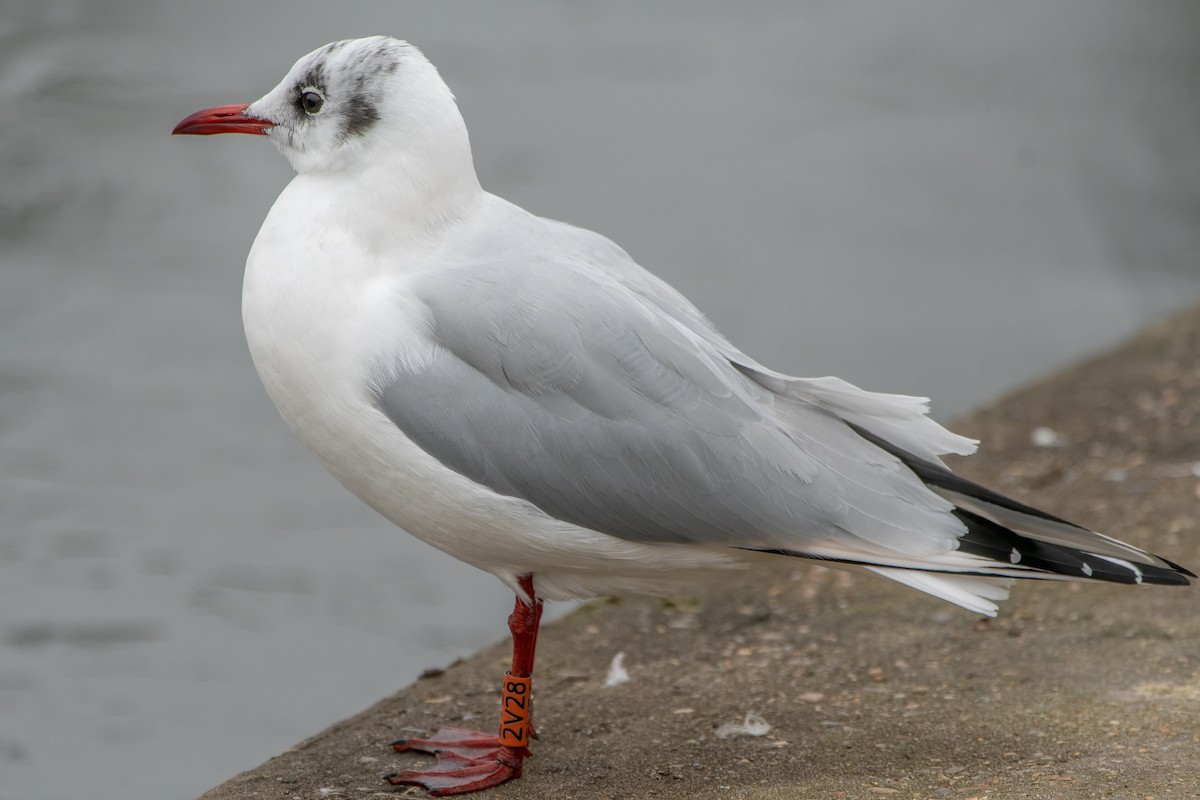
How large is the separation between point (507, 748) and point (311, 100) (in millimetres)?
1594

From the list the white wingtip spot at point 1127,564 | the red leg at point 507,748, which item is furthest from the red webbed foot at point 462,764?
the white wingtip spot at point 1127,564

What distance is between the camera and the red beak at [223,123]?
349 centimetres

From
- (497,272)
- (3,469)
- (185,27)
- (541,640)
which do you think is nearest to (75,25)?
(185,27)

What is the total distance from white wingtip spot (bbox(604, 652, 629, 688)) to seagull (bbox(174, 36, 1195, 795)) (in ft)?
2.46

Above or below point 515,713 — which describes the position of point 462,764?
below

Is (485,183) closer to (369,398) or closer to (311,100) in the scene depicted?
(311,100)

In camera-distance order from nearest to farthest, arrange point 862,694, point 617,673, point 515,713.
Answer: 1. point 515,713
2. point 862,694
3. point 617,673

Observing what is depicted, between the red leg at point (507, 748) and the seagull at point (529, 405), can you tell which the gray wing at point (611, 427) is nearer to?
the seagull at point (529, 405)

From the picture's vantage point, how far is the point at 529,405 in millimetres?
3199

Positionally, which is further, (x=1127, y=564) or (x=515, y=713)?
(x=515, y=713)

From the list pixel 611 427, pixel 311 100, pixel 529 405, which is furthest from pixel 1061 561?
pixel 311 100

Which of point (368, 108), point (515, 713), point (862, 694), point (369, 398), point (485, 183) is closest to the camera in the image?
point (369, 398)

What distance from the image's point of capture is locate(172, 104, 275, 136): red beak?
349 cm

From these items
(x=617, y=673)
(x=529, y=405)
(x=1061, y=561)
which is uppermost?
(x=529, y=405)
